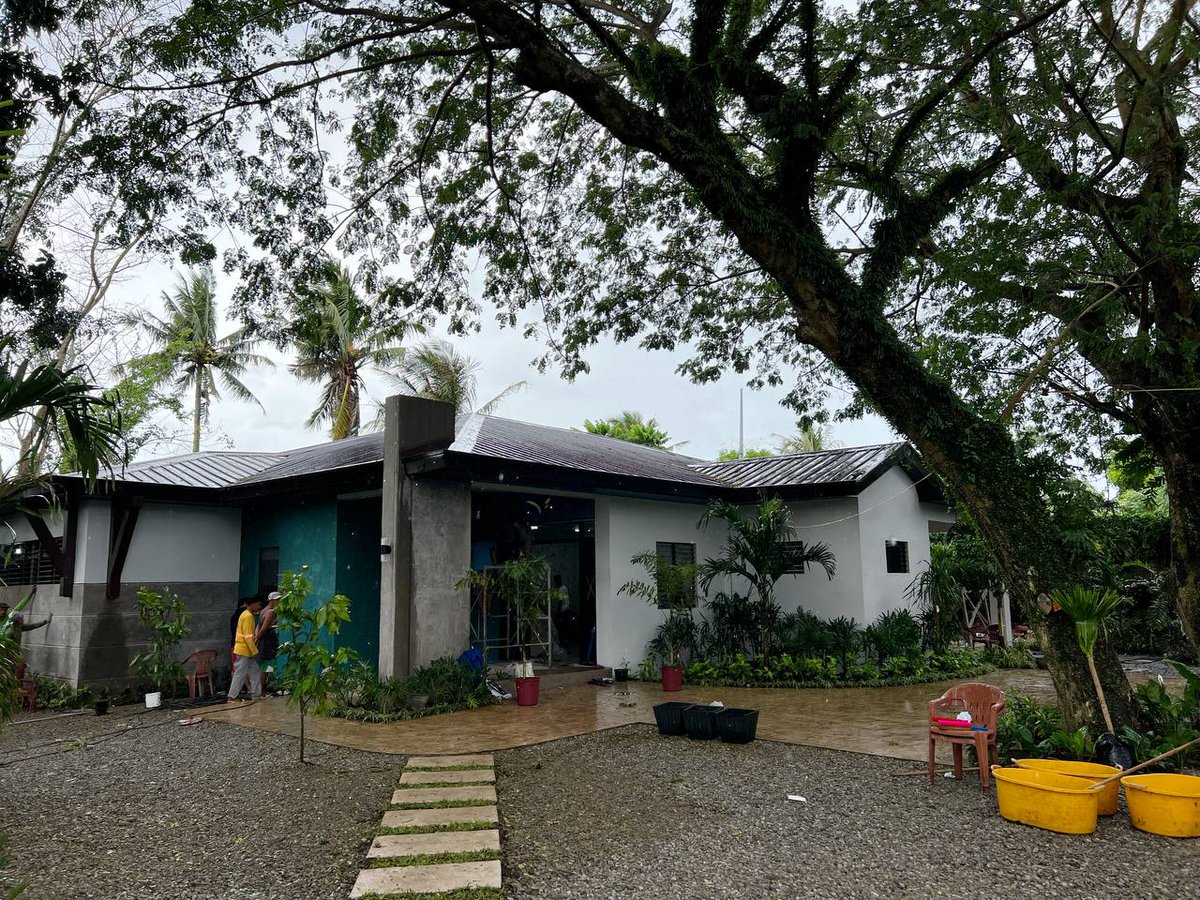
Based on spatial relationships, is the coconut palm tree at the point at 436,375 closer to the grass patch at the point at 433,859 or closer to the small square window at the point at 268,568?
the small square window at the point at 268,568

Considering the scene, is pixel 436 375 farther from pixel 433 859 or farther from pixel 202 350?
pixel 433 859

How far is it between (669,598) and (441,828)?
321 inches

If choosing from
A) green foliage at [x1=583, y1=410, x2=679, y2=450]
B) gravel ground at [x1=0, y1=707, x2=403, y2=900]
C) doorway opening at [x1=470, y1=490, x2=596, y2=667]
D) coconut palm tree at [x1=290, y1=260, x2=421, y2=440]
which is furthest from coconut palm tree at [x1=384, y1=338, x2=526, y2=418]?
gravel ground at [x1=0, y1=707, x2=403, y2=900]

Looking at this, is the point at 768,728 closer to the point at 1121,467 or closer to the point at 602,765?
the point at 602,765

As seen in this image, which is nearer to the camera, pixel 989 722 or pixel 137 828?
pixel 137 828

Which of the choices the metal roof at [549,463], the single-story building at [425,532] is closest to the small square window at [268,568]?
the single-story building at [425,532]

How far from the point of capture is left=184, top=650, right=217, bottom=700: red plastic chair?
11914mm

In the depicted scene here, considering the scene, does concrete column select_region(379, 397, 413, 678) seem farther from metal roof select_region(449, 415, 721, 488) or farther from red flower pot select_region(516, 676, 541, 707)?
red flower pot select_region(516, 676, 541, 707)

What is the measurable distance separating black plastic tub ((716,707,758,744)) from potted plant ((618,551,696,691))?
4307 mm

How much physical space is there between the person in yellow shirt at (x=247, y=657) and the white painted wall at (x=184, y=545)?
6.99ft

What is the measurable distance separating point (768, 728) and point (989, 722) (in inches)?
115

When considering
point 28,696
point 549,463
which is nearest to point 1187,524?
point 549,463

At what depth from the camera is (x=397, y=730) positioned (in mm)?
8961

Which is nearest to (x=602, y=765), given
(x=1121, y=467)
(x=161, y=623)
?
(x=161, y=623)
